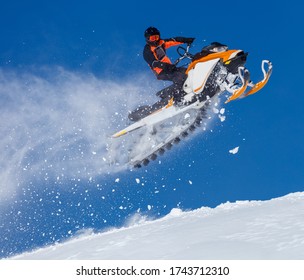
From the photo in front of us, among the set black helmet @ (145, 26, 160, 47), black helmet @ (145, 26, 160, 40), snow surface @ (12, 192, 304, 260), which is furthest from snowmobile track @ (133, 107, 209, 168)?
black helmet @ (145, 26, 160, 40)

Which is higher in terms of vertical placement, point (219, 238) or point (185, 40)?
point (185, 40)

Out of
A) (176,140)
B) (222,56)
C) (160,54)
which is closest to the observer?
(222,56)

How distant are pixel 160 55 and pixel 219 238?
4680mm

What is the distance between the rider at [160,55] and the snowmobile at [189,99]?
18cm

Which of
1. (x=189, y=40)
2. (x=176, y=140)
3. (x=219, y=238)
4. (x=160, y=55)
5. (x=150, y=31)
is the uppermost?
(x=150, y=31)

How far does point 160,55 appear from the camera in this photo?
11203 mm

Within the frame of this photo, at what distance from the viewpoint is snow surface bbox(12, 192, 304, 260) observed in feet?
23.5

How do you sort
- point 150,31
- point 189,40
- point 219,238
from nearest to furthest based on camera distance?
point 219,238
point 150,31
point 189,40

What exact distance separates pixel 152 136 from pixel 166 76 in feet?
7.60

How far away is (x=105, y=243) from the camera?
9742 millimetres

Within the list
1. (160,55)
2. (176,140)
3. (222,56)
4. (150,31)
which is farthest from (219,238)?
(176,140)

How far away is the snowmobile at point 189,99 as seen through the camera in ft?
34.7

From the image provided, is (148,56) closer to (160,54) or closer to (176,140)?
(160,54)
